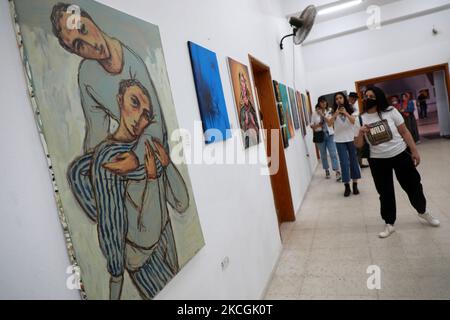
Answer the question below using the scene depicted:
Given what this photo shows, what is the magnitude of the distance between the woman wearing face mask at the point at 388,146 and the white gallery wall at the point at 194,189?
1.09 meters

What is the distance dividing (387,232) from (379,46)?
22.6ft

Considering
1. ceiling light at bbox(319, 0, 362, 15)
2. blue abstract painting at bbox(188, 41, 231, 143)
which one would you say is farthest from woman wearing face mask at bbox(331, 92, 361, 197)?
ceiling light at bbox(319, 0, 362, 15)

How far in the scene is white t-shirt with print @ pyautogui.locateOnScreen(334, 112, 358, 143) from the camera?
4727 mm

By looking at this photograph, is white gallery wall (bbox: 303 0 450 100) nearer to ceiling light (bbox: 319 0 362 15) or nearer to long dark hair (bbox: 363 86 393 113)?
Result: ceiling light (bbox: 319 0 362 15)

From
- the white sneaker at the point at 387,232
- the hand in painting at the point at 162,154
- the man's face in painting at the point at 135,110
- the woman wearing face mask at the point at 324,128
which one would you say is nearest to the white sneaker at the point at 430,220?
the white sneaker at the point at 387,232

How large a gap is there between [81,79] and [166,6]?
0.88 metres

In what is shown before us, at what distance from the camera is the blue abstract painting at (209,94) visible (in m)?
1.90

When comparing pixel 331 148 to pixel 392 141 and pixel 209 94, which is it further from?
pixel 209 94

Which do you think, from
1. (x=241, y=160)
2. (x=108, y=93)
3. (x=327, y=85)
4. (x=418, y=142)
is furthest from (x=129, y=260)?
(x=418, y=142)

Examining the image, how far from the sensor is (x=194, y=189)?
5.52ft

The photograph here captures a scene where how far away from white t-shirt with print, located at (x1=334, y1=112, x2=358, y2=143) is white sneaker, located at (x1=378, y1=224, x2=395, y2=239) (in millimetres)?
1838

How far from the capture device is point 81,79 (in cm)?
102

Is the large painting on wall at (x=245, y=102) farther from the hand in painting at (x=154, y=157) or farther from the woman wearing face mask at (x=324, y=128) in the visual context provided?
the woman wearing face mask at (x=324, y=128)
